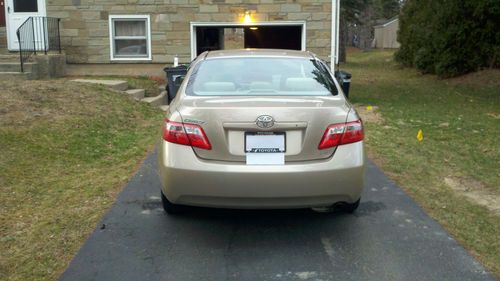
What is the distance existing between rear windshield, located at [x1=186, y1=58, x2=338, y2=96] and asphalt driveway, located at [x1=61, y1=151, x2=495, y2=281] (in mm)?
1175

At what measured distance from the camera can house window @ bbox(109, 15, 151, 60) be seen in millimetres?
14203

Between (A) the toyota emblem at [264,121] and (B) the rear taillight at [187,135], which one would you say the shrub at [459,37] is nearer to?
(A) the toyota emblem at [264,121]

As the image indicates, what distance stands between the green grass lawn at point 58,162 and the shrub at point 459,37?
1144 cm

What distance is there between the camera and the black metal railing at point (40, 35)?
13.8 meters

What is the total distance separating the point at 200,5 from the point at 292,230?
10.4 m

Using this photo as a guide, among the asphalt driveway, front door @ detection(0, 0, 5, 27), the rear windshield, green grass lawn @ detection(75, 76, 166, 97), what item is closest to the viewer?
the asphalt driveway

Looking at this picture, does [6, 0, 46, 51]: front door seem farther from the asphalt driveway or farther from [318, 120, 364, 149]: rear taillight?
[318, 120, 364, 149]: rear taillight

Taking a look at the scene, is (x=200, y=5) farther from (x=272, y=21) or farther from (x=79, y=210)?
(x=79, y=210)

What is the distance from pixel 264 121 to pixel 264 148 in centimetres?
20

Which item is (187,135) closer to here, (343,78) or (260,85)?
(260,85)

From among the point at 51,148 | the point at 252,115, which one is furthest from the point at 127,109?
the point at 252,115

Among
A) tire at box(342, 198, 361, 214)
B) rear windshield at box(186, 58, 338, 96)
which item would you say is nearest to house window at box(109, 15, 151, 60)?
rear windshield at box(186, 58, 338, 96)

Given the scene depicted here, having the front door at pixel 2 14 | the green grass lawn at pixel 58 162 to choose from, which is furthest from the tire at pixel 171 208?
the front door at pixel 2 14

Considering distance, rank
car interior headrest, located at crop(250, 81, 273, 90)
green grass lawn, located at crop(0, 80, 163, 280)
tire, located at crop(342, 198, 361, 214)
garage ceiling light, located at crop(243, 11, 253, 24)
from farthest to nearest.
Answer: garage ceiling light, located at crop(243, 11, 253, 24)
tire, located at crop(342, 198, 361, 214)
car interior headrest, located at crop(250, 81, 273, 90)
green grass lawn, located at crop(0, 80, 163, 280)
